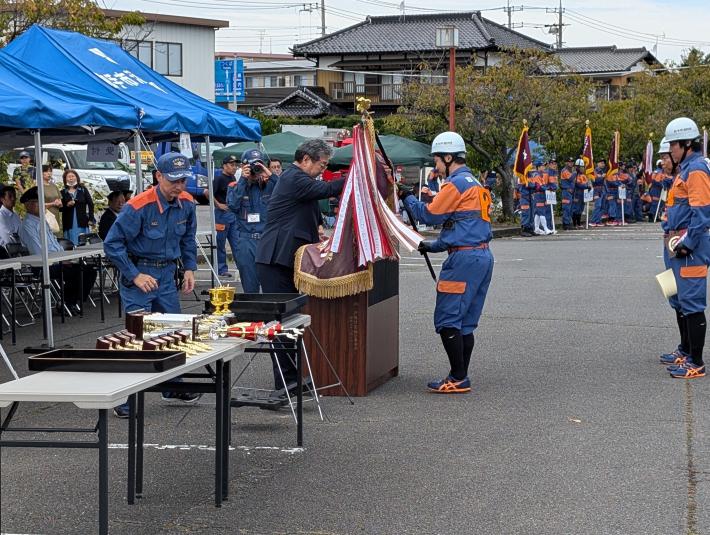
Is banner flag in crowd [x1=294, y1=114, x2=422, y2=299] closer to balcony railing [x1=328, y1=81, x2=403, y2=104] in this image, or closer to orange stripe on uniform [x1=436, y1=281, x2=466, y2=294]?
orange stripe on uniform [x1=436, y1=281, x2=466, y2=294]

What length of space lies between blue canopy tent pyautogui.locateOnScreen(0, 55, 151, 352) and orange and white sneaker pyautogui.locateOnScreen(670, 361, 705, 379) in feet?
19.9

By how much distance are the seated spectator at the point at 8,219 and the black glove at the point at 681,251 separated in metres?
8.59

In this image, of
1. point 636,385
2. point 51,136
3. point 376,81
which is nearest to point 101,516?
point 636,385

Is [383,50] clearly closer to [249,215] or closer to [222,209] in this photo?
[222,209]

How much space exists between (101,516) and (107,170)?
25.4 meters

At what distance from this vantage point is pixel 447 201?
922 centimetres

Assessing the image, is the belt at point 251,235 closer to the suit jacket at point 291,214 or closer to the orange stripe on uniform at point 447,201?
the suit jacket at point 291,214

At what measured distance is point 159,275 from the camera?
28.7 ft

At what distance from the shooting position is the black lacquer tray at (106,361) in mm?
5387

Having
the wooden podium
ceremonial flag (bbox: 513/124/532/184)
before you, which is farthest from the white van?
the wooden podium

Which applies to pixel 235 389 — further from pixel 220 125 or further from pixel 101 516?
pixel 220 125

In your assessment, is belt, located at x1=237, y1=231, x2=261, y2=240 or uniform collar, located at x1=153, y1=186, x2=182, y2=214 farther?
belt, located at x1=237, y1=231, x2=261, y2=240

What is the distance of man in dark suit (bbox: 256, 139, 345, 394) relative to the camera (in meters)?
9.09

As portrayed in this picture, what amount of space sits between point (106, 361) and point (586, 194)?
1252 inches
